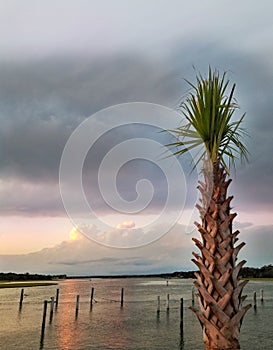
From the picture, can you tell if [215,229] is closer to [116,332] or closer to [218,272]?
[218,272]

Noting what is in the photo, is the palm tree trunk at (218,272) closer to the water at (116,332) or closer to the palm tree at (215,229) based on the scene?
the palm tree at (215,229)

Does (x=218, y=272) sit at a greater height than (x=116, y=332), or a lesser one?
greater

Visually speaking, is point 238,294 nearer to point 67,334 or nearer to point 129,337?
point 129,337

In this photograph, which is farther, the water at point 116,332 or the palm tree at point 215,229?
the water at point 116,332

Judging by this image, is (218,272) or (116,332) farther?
(116,332)

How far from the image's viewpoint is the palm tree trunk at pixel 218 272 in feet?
15.0

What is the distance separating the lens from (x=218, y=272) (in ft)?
15.6

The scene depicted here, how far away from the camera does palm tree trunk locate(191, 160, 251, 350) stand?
4562 mm

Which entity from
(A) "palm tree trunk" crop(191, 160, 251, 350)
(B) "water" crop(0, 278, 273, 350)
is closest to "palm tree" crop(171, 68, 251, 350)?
(A) "palm tree trunk" crop(191, 160, 251, 350)

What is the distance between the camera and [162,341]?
29.3m

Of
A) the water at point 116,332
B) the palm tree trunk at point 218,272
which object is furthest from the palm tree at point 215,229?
the water at point 116,332

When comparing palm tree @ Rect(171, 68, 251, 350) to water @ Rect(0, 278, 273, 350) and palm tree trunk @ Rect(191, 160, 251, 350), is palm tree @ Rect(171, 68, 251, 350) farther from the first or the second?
water @ Rect(0, 278, 273, 350)

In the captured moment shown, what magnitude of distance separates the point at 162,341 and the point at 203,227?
27.1 m

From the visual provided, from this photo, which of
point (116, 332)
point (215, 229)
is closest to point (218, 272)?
point (215, 229)
